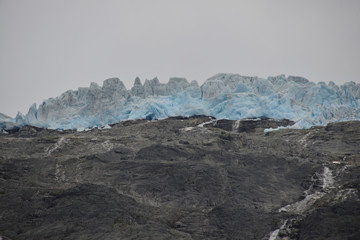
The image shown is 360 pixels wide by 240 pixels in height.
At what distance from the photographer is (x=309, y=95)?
88312mm

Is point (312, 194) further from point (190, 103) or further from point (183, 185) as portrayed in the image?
point (190, 103)

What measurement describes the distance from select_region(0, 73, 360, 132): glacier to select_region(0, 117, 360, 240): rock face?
14382 millimetres

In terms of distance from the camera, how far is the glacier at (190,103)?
76.6 metres

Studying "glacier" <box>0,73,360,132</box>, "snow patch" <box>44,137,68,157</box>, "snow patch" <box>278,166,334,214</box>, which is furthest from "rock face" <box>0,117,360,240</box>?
"glacier" <box>0,73,360,132</box>

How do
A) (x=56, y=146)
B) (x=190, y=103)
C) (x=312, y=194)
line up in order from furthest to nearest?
(x=190, y=103) → (x=56, y=146) → (x=312, y=194)

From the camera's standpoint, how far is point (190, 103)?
272 feet

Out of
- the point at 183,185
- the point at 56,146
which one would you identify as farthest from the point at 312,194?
the point at 56,146

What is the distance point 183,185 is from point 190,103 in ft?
146

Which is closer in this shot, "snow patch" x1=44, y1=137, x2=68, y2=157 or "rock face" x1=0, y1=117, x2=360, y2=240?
"rock face" x1=0, y1=117, x2=360, y2=240

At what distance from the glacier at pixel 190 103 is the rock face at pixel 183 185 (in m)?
14.4

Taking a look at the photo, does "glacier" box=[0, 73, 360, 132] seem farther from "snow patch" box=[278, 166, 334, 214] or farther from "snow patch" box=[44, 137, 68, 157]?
"snow patch" box=[278, 166, 334, 214]

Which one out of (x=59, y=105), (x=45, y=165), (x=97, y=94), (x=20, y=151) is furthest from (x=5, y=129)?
(x=45, y=165)

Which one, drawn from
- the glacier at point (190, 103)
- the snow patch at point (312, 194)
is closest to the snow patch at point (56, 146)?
the glacier at point (190, 103)

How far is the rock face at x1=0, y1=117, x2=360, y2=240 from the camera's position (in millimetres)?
29562
